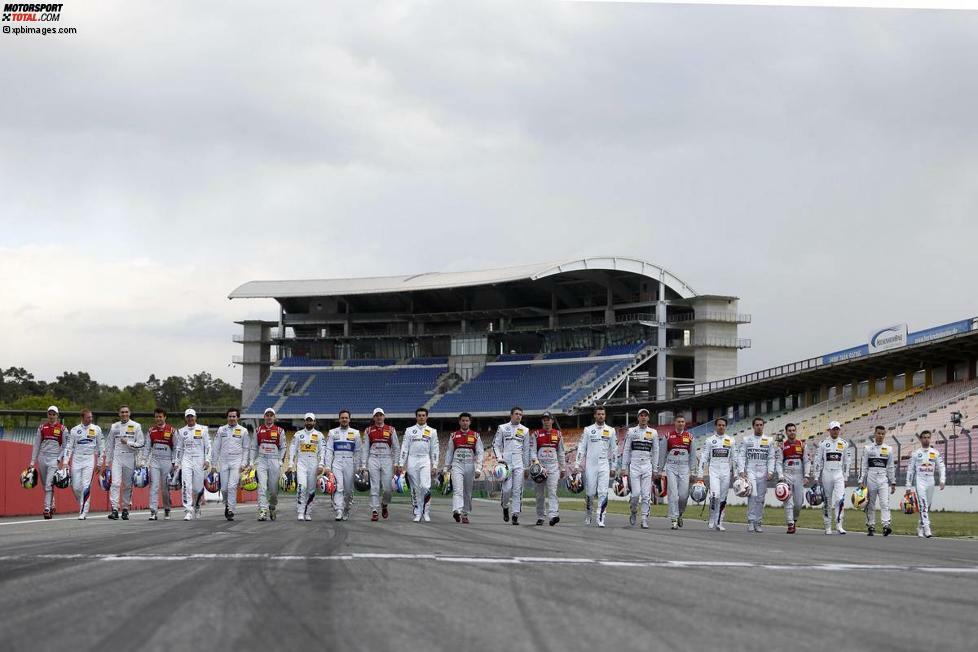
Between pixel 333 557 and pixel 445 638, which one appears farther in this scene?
pixel 333 557

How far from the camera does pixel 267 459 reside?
21578 mm

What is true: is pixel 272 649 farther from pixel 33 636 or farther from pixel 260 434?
pixel 260 434

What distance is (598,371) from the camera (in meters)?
77.2

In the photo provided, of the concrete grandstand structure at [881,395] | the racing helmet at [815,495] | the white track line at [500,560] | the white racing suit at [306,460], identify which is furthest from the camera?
the concrete grandstand structure at [881,395]

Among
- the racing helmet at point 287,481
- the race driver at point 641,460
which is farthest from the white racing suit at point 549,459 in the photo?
the racing helmet at point 287,481

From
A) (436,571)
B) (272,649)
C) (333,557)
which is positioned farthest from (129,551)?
(272,649)

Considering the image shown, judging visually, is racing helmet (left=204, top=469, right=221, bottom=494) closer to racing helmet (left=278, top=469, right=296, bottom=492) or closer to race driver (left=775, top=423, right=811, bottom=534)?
racing helmet (left=278, top=469, right=296, bottom=492)

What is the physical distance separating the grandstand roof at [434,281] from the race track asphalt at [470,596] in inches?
2472

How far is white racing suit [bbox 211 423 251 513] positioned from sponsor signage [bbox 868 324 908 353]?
117ft

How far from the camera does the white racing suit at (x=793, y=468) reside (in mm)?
22203

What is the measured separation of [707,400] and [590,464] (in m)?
46.7

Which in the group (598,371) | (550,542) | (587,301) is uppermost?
(587,301)

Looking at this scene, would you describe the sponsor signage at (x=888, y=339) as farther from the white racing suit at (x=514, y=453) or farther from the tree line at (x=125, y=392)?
the tree line at (x=125, y=392)

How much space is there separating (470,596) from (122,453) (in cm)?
1594
